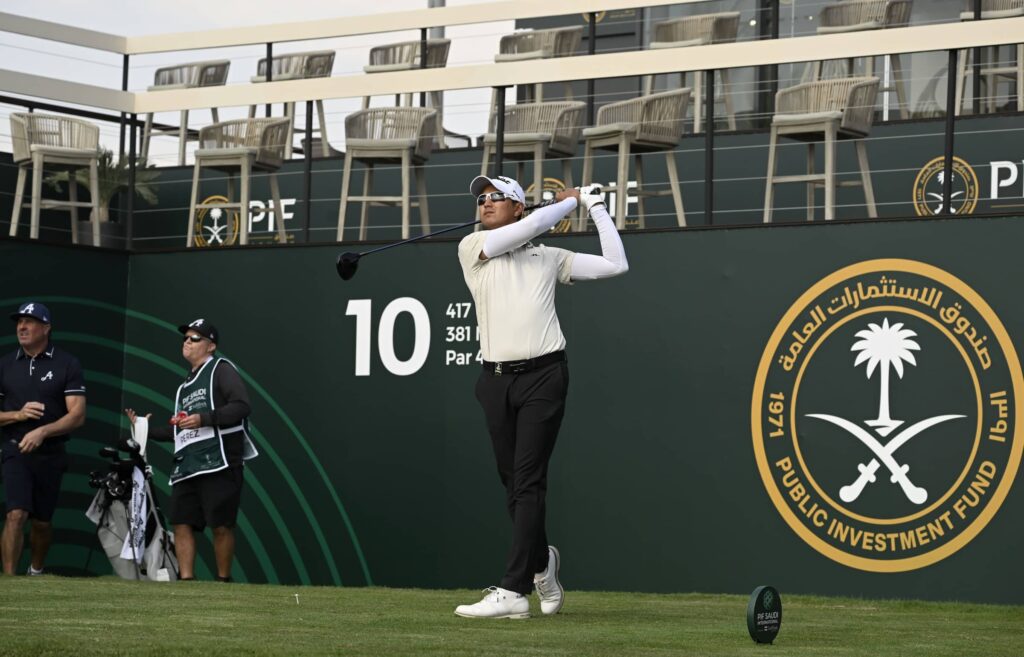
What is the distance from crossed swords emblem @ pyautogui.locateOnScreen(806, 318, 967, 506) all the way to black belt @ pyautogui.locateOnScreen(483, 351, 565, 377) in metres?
3.46

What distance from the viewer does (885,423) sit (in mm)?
9312

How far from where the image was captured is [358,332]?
36.7 ft

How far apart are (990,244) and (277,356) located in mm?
4922

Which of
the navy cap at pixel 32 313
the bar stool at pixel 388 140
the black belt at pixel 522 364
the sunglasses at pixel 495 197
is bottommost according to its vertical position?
the black belt at pixel 522 364

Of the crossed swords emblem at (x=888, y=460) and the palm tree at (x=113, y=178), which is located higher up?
the palm tree at (x=113, y=178)

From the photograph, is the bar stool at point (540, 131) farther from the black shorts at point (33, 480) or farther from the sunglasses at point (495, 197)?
the sunglasses at point (495, 197)

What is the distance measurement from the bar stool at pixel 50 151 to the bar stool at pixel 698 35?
4.43 meters

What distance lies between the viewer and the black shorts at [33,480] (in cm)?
979

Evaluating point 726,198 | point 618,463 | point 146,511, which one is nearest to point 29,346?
point 146,511

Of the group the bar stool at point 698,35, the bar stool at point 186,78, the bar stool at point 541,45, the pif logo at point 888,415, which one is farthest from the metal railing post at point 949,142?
the bar stool at point 186,78

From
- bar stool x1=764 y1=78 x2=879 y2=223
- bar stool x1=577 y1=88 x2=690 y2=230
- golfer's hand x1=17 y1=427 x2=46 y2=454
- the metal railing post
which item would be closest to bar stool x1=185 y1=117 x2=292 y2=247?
bar stool x1=577 y1=88 x2=690 y2=230

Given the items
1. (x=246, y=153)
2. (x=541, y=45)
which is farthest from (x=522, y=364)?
(x=541, y=45)

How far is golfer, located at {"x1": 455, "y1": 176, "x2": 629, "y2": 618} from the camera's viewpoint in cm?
628

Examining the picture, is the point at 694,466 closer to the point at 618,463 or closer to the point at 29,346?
the point at 618,463
